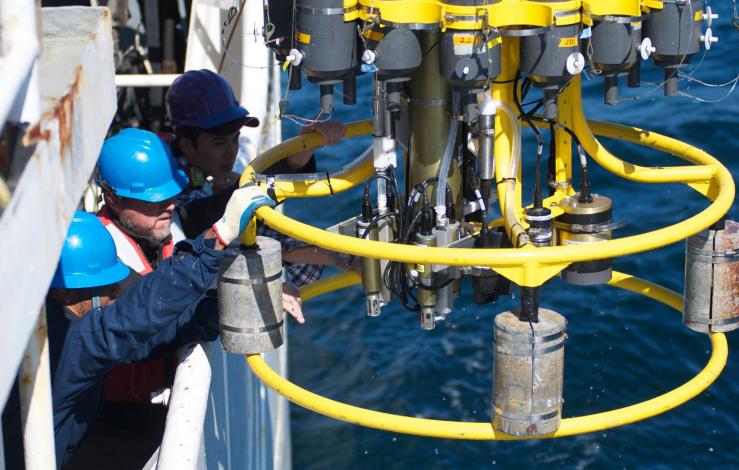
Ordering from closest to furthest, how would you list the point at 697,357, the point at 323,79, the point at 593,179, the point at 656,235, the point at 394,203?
1. the point at 656,235
2. the point at 323,79
3. the point at 394,203
4. the point at 697,357
5. the point at 593,179

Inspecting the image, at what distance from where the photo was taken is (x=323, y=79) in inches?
189

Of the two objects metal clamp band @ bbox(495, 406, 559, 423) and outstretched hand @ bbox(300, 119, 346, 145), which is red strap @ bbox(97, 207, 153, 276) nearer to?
outstretched hand @ bbox(300, 119, 346, 145)

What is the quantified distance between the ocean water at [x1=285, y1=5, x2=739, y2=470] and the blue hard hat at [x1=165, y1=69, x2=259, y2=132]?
4.30 m

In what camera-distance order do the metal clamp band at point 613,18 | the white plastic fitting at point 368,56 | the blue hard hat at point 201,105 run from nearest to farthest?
the white plastic fitting at point 368,56
the metal clamp band at point 613,18
the blue hard hat at point 201,105

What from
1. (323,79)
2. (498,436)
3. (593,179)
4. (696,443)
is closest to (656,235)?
(498,436)

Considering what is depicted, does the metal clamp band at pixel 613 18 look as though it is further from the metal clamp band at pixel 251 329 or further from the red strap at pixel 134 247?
the red strap at pixel 134 247

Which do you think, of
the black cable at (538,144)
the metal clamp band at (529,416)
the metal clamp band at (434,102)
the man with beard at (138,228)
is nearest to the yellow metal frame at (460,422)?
the metal clamp band at (529,416)

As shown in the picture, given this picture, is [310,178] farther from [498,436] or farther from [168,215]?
[498,436]

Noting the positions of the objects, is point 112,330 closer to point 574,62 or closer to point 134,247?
point 134,247

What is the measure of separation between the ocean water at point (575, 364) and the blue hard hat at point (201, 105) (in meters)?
Result: 4.30

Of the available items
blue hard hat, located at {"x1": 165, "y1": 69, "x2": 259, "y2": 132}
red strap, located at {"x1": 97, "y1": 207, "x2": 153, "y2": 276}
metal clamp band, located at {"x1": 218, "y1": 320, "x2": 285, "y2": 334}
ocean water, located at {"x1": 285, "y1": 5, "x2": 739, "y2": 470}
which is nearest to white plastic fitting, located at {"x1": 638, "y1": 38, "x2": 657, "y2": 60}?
metal clamp band, located at {"x1": 218, "y1": 320, "x2": 285, "y2": 334}

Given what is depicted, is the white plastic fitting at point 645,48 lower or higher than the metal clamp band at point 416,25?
lower

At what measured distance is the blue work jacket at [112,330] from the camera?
4.59 metres

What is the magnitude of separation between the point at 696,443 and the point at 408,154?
6.06 metres
